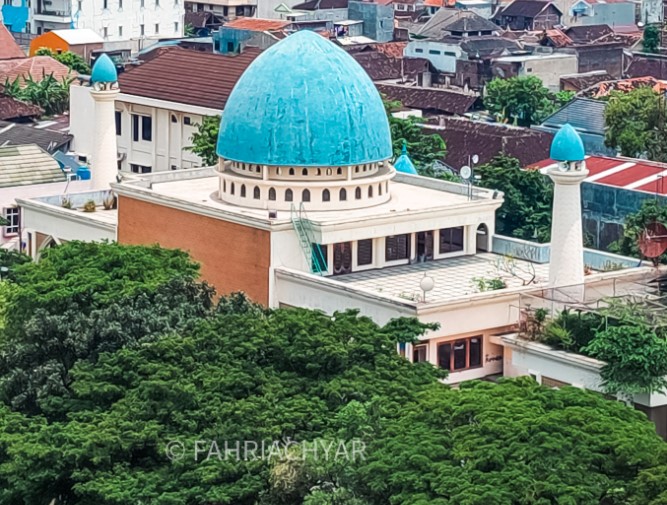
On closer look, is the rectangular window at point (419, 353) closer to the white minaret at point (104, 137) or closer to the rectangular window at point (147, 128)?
the white minaret at point (104, 137)

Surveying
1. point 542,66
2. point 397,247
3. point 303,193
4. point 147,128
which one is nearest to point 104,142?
point 303,193

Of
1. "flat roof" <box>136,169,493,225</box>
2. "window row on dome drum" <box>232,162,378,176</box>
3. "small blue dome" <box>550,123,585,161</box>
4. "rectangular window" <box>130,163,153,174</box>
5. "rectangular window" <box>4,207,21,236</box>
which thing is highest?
"small blue dome" <box>550,123,585,161</box>

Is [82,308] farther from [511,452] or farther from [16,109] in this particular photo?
[16,109]

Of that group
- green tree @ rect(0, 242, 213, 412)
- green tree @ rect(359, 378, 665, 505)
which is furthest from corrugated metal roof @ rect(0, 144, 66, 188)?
green tree @ rect(359, 378, 665, 505)

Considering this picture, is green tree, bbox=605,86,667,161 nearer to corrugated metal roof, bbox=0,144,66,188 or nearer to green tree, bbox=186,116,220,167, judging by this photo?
green tree, bbox=186,116,220,167

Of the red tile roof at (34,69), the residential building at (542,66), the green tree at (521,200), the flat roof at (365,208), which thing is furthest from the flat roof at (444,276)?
the residential building at (542,66)

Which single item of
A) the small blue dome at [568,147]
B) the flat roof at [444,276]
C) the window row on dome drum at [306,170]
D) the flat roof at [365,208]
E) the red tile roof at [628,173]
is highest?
the small blue dome at [568,147]
